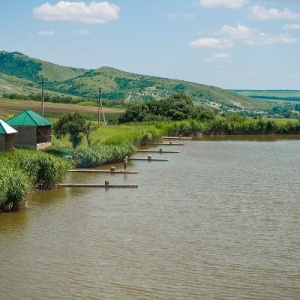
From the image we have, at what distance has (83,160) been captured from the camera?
136 feet

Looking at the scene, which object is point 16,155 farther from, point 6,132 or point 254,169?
point 254,169

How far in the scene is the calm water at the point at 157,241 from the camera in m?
17.3

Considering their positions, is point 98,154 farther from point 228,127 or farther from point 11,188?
point 228,127

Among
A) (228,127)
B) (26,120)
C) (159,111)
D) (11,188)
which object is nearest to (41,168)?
(11,188)

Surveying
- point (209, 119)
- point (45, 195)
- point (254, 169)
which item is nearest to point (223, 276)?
point (45, 195)

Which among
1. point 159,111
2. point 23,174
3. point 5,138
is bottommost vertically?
point 23,174

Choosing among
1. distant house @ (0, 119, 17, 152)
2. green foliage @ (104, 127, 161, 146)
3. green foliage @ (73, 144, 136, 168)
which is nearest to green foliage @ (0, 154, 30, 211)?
distant house @ (0, 119, 17, 152)

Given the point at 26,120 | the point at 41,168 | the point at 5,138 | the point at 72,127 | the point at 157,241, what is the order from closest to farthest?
the point at 157,241, the point at 41,168, the point at 5,138, the point at 26,120, the point at 72,127

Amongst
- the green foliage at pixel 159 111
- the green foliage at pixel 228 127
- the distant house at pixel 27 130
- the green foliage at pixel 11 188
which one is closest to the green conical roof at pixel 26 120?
the distant house at pixel 27 130

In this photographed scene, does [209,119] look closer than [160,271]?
No

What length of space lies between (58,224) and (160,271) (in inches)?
282

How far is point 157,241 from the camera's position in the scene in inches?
875

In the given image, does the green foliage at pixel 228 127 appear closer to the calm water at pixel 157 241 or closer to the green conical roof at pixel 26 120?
the green conical roof at pixel 26 120

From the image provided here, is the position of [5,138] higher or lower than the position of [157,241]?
higher
